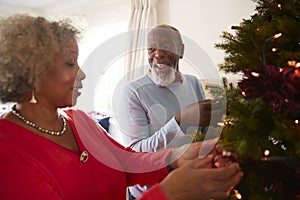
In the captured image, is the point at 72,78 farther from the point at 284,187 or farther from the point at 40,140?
the point at 284,187

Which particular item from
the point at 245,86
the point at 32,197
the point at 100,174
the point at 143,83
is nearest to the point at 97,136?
the point at 100,174

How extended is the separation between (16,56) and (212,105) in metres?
0.48

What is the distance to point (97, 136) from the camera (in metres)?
0.94

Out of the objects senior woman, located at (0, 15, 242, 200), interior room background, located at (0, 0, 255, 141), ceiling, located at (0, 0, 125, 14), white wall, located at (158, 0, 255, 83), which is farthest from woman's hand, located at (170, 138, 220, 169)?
ceiling, located at (0, 0, 125, 14)

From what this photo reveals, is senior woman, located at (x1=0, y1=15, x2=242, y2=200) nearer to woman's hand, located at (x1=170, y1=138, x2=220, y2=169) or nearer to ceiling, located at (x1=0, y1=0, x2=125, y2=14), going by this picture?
woman's hand, located at (x1=170, y1=138, x2=220, y2=169)

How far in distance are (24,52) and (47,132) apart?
0.68 ft

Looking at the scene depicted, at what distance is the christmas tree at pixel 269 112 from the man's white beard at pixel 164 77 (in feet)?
1.90

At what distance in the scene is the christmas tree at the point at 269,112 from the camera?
0.50m

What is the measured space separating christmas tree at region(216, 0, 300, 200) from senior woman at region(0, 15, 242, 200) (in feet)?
0.50

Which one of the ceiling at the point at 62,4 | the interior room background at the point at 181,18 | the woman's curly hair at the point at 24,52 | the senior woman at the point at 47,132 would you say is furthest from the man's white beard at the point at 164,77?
the ceiling at the point at 62,4

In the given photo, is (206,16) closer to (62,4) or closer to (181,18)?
(181,18)

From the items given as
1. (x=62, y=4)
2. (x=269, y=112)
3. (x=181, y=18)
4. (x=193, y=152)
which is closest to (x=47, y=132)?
(x=193, y=152)

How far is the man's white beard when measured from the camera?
127cm

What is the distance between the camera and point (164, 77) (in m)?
1.28
